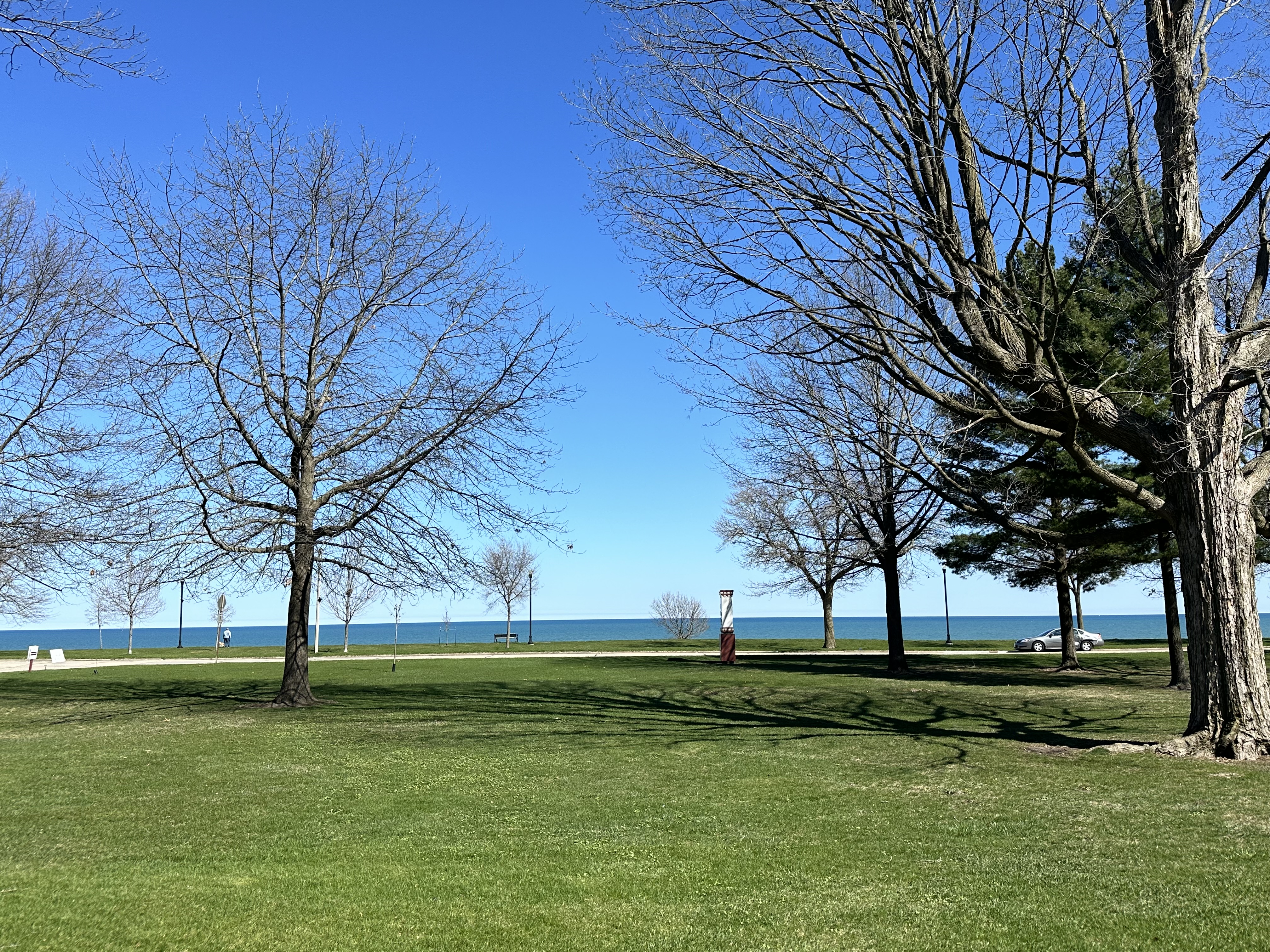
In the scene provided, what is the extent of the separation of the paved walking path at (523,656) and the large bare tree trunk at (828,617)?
1.50 meters

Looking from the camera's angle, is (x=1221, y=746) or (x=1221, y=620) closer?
(x=1221, y=746)

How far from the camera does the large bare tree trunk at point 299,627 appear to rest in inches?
672

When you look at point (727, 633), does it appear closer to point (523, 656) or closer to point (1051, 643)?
point (523, 656)

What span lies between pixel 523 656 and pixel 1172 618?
23.2 metres

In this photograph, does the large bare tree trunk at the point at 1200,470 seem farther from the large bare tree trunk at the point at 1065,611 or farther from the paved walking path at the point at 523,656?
the paved walking path at the point at 523,656

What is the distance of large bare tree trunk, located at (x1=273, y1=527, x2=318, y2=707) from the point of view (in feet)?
56.0

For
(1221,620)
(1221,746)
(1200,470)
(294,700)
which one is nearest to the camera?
(1221,746)

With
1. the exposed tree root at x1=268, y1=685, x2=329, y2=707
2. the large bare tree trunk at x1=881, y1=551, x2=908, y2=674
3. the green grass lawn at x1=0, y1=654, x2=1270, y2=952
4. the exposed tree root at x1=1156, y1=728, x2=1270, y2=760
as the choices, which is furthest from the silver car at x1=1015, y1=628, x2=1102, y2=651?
the exposed tree root at x1=268, y1=685, x2=329, y2=707

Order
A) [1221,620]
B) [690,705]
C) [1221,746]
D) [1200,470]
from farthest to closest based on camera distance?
[690,705] < [1200,470] < [1221,620] < [1221,746]

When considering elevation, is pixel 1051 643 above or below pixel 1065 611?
below

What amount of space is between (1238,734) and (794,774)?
4691 mm

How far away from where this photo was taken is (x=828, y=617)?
43.7 m

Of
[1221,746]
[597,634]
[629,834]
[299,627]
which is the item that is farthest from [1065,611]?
[597,634]

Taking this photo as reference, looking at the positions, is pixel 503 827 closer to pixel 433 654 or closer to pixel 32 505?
pixel 32 505
